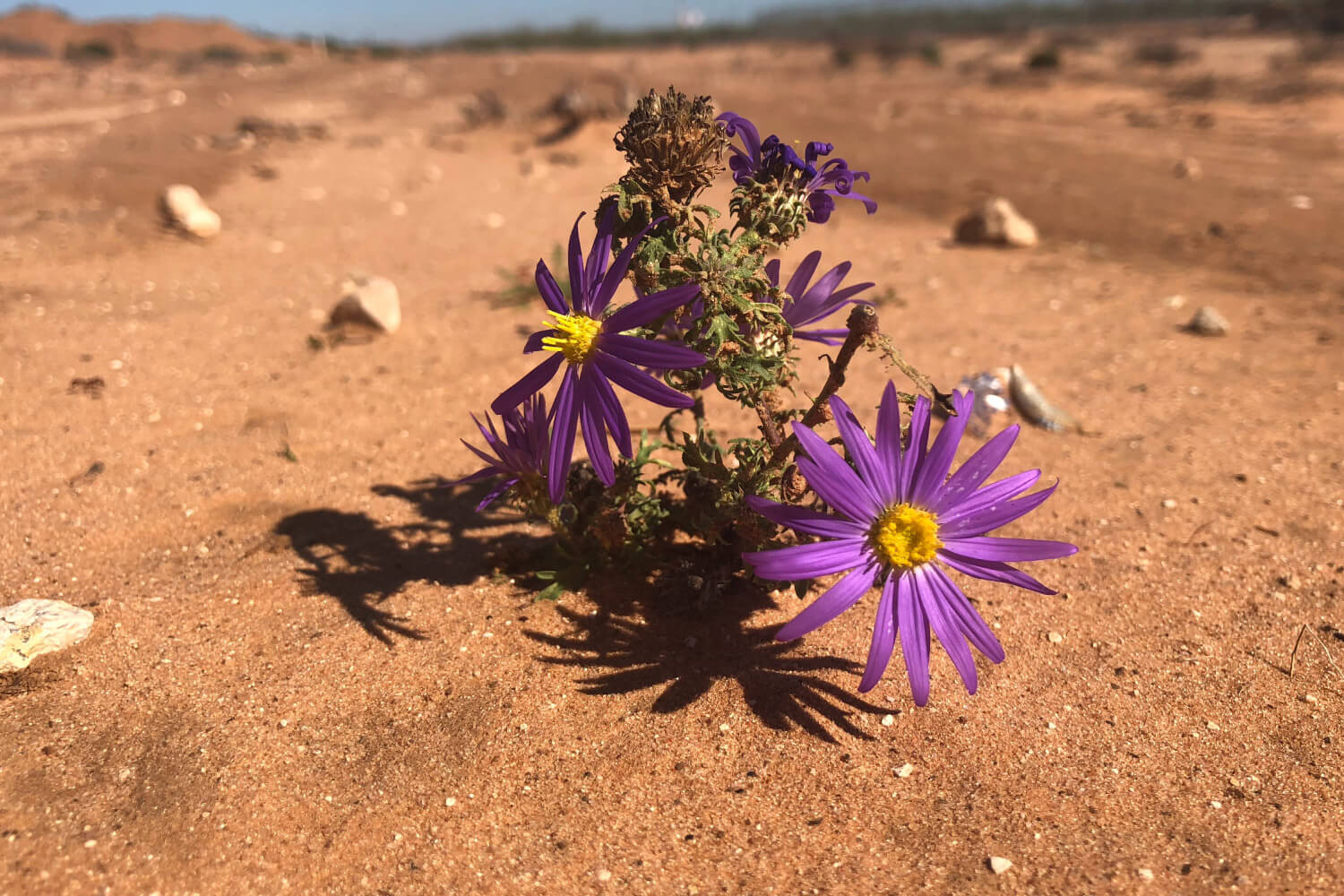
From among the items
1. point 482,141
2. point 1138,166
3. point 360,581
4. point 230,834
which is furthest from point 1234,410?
point 482,141

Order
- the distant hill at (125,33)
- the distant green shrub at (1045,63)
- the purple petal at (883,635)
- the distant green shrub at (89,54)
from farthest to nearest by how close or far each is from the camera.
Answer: the distant hill at (125,33)
the distant green shrub at (89,54)
the distant green shrub at (1045,63)
the purple petal at (883,635)

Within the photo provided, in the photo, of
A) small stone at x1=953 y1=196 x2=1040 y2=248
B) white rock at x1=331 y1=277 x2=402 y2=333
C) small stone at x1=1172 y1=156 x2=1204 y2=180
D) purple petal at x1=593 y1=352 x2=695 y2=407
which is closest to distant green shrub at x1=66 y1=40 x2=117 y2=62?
white rock at x1=331 y1=277 x2=402 y2=333

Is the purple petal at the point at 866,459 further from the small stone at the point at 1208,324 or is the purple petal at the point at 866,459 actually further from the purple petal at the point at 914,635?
the small stone at the point at 1208,324

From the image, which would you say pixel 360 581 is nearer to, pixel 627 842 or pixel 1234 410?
pixel 627 842

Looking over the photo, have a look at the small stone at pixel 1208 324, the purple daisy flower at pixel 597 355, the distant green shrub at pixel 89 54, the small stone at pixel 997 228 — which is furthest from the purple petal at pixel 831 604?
the distant green shrub at pixel 89 54

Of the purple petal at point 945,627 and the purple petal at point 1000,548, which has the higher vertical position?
the purple petal at point 1000,548

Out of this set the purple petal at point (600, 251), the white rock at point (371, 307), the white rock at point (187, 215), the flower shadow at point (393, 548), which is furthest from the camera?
the white rock at point (187, 215)
